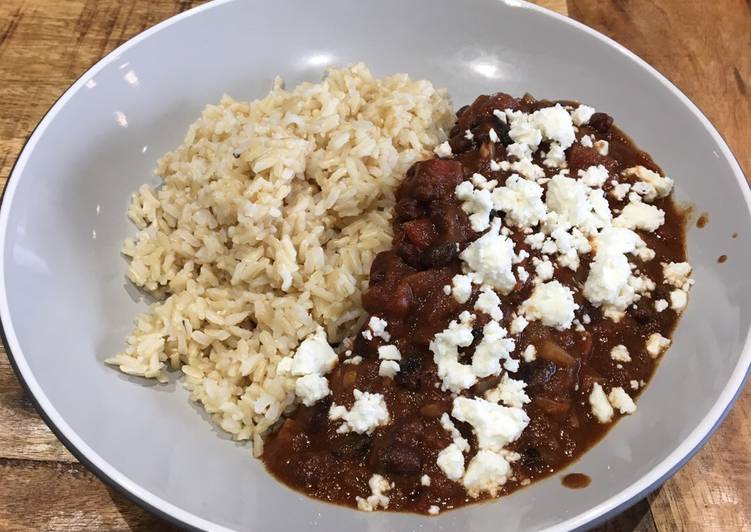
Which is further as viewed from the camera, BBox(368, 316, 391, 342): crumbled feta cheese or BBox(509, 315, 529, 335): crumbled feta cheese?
BBox(368, 316, 391, 342): crumbled feta cheese

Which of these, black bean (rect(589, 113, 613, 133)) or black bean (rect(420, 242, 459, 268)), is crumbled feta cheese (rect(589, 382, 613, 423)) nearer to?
black bean (rect(420, 242, 459, 268))

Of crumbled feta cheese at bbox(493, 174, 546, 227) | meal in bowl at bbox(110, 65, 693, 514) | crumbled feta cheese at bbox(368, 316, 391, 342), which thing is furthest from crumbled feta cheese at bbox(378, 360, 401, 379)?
crumbled feta cheese at bbox(493, 174, 546, 227)

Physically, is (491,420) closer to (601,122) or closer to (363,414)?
(363,414)

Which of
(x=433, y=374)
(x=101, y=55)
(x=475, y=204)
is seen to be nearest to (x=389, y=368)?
(x=433, y=374)

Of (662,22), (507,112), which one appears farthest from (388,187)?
(662,22)

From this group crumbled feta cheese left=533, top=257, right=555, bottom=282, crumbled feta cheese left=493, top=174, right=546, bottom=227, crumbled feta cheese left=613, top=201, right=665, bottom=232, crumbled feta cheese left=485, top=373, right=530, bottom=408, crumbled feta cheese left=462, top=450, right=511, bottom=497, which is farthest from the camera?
crumbled feta cheese left=613, top=201, right=665, bottom=232

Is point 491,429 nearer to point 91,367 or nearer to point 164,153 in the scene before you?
point 91,367
